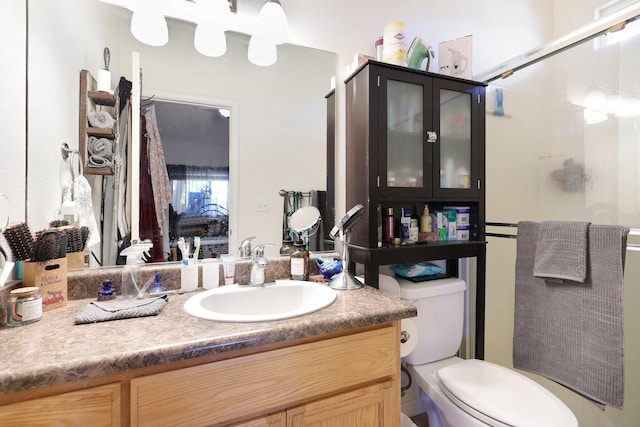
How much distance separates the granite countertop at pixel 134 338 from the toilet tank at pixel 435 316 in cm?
50

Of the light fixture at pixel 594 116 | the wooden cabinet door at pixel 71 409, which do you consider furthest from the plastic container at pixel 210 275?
the light fixture at pixel 594 116

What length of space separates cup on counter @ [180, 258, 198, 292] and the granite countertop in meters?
0.17

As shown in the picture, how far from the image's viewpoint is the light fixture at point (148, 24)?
44.9 inches

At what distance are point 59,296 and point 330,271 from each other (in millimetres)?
894

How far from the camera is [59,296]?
36.2 inches

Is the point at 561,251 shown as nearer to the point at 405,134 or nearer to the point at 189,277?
the point at 405,134

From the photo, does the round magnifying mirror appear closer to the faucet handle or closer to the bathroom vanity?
the faucet handle

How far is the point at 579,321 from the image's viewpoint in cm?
122

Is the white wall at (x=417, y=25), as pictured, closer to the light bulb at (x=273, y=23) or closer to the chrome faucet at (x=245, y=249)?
the light bulb at (x=273, y=23)

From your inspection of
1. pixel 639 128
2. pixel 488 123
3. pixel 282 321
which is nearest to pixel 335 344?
pixel 282 321

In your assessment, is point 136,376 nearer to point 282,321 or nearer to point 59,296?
point 282,321

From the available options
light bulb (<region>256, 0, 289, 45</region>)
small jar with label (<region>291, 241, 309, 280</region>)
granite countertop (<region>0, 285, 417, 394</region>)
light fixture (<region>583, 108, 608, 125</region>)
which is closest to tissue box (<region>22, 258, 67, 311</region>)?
granite countertop (<region>0, 285, 417, 394</region>)

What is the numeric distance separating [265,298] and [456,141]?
1.16 m

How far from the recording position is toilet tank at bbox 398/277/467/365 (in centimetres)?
141
